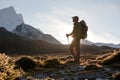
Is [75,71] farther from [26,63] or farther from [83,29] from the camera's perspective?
[83,29]

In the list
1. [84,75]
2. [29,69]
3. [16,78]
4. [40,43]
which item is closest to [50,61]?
[29,69]

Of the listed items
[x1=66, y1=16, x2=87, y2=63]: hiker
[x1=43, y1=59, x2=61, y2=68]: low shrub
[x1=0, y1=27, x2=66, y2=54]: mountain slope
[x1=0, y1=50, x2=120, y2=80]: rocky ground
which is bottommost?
[x1=0, y1=50, x2=120, y2=80]: rocky ground

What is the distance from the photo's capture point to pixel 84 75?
15.7 metres

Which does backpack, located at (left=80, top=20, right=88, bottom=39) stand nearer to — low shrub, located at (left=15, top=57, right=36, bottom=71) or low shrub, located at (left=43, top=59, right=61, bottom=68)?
low shrub, located at (left=43, top=59, right=61, bottom=68)

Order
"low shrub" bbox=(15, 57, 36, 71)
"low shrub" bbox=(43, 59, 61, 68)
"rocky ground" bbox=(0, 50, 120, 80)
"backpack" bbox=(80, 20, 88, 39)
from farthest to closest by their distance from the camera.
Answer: "backpack" bbox=(80, 20, 88, 39) < "low shrub" bbox=(43, 59, 61, 68) < "low shrub" bbox=(15, 57, 36, 71) < "rocky ground" bbox=(0, 50, 120, 80)

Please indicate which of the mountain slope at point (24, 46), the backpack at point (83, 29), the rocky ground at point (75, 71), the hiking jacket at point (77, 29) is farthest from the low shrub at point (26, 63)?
the mountain slope at point (24, 46)

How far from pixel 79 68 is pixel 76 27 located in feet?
15.2

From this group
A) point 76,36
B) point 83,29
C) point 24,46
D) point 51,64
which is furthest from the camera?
point 24,46

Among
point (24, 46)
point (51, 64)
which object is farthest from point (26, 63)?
point (24, 46)

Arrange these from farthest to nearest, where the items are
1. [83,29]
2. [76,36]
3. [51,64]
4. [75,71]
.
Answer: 1. [76,36]
2. [83,29]
3. [51,64]
4. [75,71]

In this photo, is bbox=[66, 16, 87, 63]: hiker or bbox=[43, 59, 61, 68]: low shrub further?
bbox=[66, 16, 87, 63]: hiker

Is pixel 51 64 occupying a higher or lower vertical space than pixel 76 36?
lower

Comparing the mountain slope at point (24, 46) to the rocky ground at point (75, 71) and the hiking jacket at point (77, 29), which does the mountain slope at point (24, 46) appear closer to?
the hiking jacket at point (77, 29)

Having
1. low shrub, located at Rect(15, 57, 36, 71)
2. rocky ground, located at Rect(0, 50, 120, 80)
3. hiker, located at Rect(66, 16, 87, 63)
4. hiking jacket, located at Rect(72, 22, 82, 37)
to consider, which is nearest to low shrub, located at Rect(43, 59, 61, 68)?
rocky ground, located at Rect(0, 50, 120, 80)
